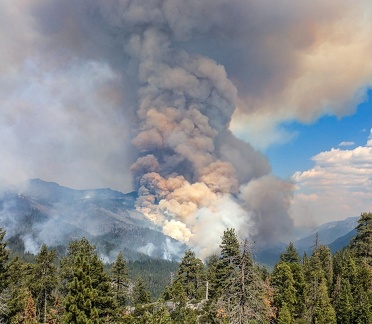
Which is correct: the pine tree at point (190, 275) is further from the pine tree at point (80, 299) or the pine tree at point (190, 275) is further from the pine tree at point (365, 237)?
the pine tree at point (80, 299)

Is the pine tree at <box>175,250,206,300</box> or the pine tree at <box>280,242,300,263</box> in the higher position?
the pine tree at <box>280,242,300,263</box>

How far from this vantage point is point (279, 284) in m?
58.8

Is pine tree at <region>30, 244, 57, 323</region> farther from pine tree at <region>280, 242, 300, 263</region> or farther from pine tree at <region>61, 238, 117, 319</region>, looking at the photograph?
pine tree at <region>280, 242, 300, 263</region>

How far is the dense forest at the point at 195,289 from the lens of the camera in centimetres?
2969

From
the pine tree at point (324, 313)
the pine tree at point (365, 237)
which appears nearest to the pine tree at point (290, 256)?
the pine tree at point (365, 237)

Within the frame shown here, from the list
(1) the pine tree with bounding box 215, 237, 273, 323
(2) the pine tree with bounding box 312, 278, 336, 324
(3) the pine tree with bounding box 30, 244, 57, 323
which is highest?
(3) the pine tree with bounding box 30, 244, 57, 323

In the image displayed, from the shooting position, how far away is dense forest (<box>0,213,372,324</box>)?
29688 mm

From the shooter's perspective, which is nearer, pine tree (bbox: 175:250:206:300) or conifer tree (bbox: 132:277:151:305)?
pine tree (bbox: 175:250:206:300)

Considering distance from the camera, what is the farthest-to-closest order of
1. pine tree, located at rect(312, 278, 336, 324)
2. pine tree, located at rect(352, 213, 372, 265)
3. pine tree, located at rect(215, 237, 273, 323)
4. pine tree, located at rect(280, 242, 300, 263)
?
pine tree, located at rect(280, 242, 300, 263), pine tree, located at rect(352, 213, 372, 265), pine tree, located at rect(312, 278, 336, 324), pine tree, located at rect(215, 237, 273, 323)

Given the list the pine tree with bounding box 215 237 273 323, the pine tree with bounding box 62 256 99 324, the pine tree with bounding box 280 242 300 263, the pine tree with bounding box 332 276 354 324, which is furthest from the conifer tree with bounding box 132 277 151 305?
the pine tree with bounding box 215 237 273 323

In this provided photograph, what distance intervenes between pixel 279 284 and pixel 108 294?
32.3 m

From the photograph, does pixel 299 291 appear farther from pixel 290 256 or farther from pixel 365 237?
pixel 290 256

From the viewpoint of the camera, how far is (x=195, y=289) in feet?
242

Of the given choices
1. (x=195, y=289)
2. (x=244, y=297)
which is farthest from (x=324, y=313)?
(x=244, y=297)
